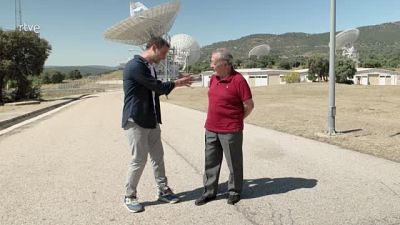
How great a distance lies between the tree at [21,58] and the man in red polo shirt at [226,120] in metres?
46.7

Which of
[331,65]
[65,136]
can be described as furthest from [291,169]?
[65,136]

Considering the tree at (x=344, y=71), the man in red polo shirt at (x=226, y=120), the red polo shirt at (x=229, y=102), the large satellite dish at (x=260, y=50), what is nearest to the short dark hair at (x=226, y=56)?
the man in red polo shirt at (x=226, y=120)

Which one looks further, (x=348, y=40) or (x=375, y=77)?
(x=348, y=40)

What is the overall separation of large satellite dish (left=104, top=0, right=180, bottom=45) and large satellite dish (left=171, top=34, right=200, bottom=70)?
4007 centimetres

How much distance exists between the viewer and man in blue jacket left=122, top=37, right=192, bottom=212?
5.15 metres

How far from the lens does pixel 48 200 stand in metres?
5.77

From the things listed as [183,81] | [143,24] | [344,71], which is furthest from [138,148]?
[344,71]

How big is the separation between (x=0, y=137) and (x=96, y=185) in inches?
302

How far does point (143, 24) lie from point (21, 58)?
15.9 m

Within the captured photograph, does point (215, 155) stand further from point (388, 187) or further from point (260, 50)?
point (260, 50)

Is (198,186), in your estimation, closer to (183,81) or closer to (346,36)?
(183,81)

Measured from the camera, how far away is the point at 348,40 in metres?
93.6

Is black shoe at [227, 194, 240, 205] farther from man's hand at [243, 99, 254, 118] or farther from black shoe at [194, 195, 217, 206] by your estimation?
man's hand at [243, 99, 254, 118]

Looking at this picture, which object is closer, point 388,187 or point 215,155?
point 215,155
